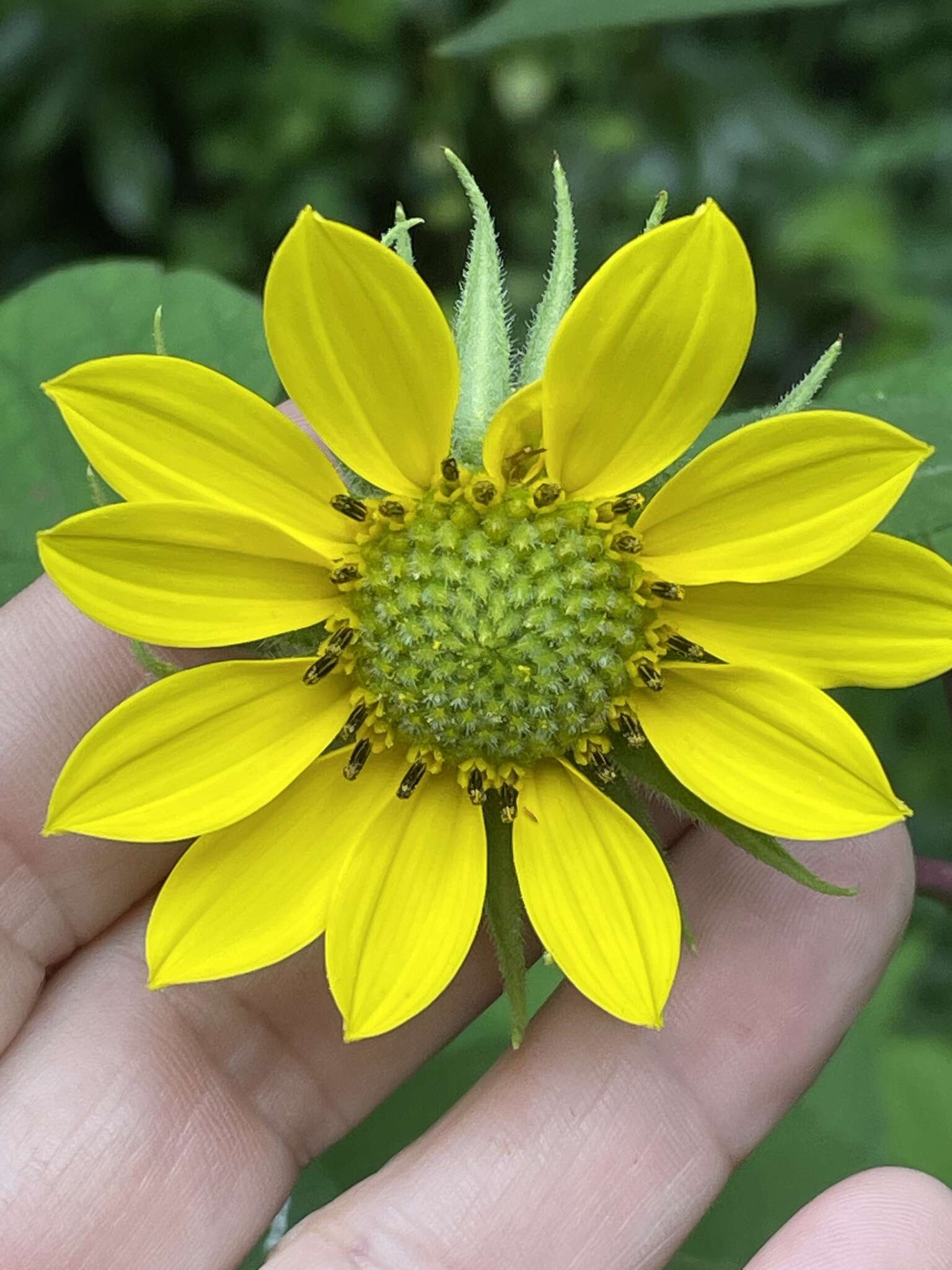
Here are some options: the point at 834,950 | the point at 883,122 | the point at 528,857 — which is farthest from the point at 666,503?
the point at 883,122

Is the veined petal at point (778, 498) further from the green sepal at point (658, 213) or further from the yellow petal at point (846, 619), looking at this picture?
the green sepal at point (658, 213)

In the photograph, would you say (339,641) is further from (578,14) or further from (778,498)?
(578,14)

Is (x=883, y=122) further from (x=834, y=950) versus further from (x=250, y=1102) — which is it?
(x=250, y=1102)

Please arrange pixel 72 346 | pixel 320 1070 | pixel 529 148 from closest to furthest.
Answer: pixel 320 1070, pixel 72 346, pixel 529 148

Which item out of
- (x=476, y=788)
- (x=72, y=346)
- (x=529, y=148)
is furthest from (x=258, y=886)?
(x=529, y=148)

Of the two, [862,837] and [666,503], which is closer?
[666,503]

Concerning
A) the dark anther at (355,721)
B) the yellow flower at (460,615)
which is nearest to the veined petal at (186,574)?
the yellow flower at (460,615)
